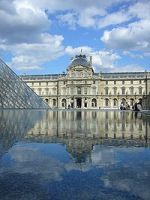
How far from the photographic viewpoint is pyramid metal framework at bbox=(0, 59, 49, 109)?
3673 centimetres

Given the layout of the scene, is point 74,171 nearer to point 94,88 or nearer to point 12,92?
point 12,92

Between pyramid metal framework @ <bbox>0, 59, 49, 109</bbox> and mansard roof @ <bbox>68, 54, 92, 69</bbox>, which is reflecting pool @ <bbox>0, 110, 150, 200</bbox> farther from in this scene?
mansard roof @ <bbox>68, 54, 92, 69</bbox>

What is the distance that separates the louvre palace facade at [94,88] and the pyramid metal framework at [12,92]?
181 ft

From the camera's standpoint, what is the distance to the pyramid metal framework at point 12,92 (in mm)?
36734

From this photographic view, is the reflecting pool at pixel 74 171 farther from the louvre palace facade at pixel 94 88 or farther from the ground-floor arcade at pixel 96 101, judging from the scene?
the ground-floor arcade at pixel 96 101

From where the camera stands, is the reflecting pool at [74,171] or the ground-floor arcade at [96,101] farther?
the ground-floor arcade at [96,101]

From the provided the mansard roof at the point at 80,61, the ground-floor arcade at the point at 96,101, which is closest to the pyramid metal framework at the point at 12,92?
the ground-floor arcade at the point at 96,101

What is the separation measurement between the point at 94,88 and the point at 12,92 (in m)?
62.1

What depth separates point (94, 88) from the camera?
Result: 99.5m

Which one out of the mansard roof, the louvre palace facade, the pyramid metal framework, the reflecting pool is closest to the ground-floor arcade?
the louvre palace facade

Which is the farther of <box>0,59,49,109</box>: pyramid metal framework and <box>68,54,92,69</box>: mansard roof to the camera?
<box>68,54,92,69</box>: mansard roof

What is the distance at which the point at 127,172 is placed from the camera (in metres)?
5.32

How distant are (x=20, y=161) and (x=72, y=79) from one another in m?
93.1

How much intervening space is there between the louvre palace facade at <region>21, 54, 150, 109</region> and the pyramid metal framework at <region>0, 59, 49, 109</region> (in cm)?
5517
